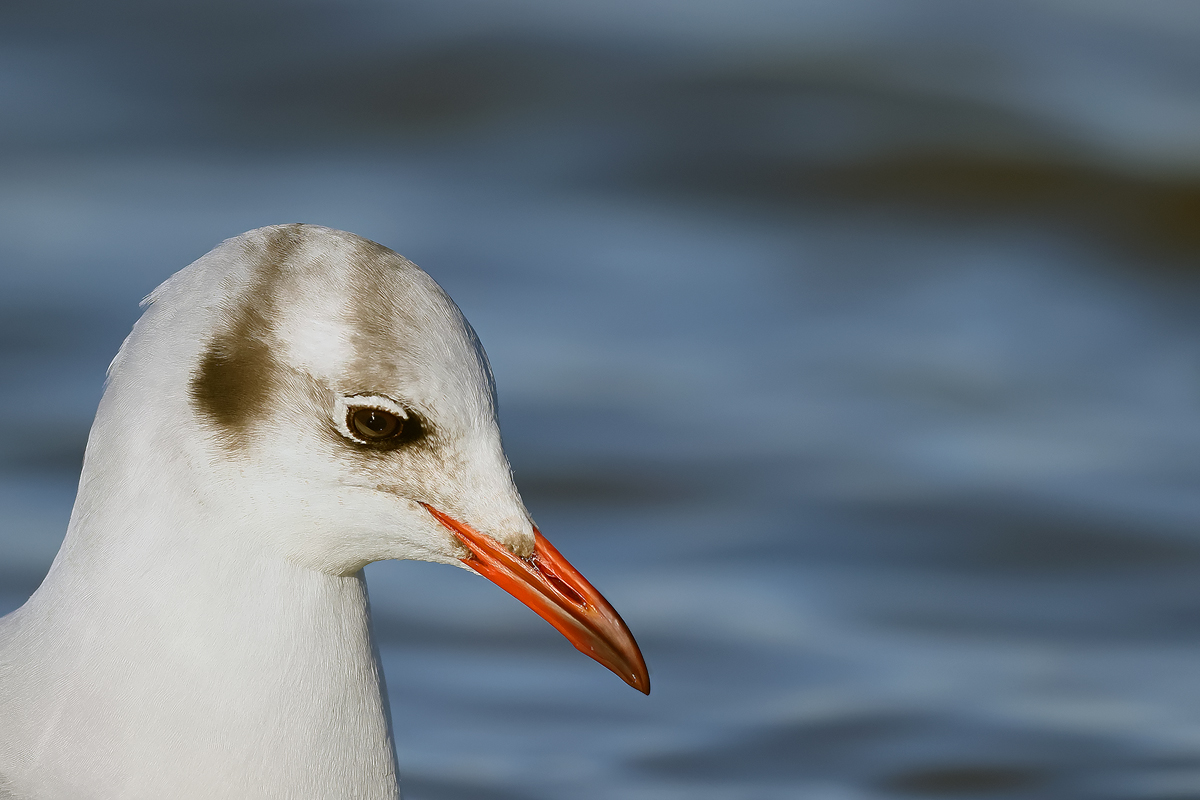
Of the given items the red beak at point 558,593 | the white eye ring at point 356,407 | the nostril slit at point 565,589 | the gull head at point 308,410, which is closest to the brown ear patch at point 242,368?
the gull head at point 308,410

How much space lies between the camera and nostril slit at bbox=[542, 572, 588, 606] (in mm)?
3307

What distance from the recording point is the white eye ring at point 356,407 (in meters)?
3.09

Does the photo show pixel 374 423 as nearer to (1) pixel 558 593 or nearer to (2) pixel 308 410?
(2) pixel 308 410

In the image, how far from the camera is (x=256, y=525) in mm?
3168

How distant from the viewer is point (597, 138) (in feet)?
25.8

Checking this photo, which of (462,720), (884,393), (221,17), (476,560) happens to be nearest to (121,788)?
(476,560)

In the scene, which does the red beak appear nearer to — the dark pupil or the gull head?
the gull head

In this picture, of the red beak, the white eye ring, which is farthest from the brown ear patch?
the red beak

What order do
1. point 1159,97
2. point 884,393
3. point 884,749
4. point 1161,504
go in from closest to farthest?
point 884,749 < point 1161,504 < point 884,393 < point 1159,97

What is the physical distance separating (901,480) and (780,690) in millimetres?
1162

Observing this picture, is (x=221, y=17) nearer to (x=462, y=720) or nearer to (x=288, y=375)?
(x=462, y=720)

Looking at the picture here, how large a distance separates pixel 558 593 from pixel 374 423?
0.46 meters

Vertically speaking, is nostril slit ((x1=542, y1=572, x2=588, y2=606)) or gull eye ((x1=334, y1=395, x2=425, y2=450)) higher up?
gull eye ((x1=334, y1=395, x2=425, y2=450))

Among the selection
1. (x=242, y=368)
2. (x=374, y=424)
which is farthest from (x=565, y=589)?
(x=242, y=368)
